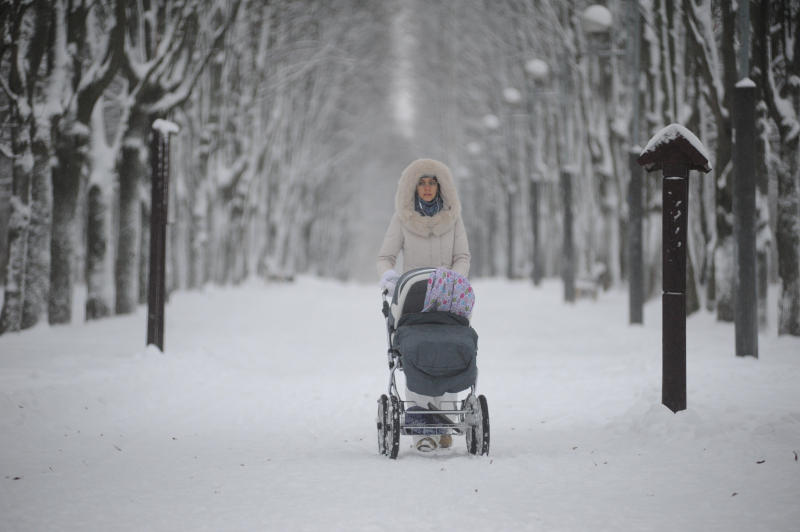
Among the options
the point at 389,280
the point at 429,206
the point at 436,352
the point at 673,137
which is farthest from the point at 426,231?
the point at 673,137

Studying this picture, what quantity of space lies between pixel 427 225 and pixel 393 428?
4.99 feet

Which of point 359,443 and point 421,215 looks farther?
point 359,443

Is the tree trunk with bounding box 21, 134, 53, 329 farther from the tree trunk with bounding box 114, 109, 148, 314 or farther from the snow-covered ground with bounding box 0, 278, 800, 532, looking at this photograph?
the tree trunk with bounding box 114, 109, 148, 314

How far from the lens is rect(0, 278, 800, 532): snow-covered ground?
14.0 feet

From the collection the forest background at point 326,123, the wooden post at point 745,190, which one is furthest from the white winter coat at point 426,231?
the forest background at point 326,123

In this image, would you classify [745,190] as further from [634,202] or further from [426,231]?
[634,202]

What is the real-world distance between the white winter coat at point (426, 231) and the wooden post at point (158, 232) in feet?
13.8

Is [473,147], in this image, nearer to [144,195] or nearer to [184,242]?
[184,242]

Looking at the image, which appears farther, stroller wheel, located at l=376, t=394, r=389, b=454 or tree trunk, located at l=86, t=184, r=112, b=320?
tree trunk, located at l=86, t=184, r=112, b=320

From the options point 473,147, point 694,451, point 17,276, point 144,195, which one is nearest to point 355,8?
point 473,147

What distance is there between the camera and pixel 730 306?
1221 centimetres

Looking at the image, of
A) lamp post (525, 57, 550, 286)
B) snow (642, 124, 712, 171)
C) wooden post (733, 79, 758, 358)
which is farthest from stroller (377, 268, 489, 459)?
lamp post (525, 57, 550, 286)

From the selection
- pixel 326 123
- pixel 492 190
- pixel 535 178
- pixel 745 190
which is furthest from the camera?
pixel 492 190

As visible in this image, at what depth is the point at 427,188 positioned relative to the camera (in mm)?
5969
